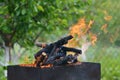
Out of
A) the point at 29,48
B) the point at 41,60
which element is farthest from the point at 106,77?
the point at 41,60

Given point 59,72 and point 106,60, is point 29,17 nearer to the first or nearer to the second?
point 59,72

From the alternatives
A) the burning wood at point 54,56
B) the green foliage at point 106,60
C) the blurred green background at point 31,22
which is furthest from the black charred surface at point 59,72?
the green foliage at point 106,60

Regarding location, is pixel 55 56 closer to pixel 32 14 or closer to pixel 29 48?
pixel 32 14

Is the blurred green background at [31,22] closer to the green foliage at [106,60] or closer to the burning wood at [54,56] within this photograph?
the green foliage at [106,60]

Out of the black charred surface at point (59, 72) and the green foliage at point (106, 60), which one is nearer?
the black charred surface at point (59, 72)

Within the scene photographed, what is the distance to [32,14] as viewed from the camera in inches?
192

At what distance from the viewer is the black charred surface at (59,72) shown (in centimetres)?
413

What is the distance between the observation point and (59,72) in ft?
13.7

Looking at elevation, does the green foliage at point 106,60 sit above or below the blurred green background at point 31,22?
below

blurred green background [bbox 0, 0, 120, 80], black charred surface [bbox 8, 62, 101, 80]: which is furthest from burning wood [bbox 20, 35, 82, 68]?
blurred green background [bbox 0, 0, 120, 80]

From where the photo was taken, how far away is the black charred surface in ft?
13.6

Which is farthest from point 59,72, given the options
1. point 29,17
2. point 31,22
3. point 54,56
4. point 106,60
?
point 106,60

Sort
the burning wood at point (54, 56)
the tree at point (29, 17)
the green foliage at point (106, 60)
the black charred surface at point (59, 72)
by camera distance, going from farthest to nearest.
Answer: the green foliage at point (106, 60)
the tree at point (29, 17)
the burning wood at point (54, 56)
the black charred surface at point (59, 72)

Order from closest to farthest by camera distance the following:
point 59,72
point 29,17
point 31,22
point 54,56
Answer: point 59,72 → point 54,56 → point 29,17 → point 31,22
